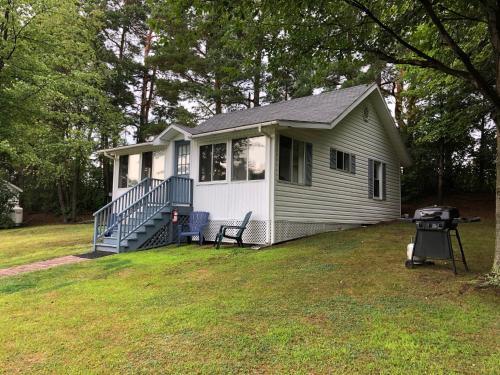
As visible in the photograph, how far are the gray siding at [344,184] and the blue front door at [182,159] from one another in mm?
3600

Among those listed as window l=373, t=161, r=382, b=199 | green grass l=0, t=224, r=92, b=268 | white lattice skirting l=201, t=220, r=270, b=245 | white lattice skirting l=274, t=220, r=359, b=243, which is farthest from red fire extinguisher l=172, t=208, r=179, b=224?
window l=373, t=161, r=382, b=199

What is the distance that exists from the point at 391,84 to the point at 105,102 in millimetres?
16410

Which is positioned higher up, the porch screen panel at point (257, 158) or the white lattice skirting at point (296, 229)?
the porch screen panel at point (257, 158)

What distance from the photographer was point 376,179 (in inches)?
612

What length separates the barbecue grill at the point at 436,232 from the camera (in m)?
6.40

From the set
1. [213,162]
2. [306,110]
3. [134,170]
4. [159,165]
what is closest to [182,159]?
[159,165]

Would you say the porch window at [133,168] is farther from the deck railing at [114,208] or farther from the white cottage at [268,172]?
the deck railing at [114,208]

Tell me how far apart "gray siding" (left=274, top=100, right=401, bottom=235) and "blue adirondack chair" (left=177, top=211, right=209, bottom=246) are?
7.49ft

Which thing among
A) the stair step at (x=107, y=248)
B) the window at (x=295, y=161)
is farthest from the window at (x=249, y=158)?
the stair step at (x=107, y=248)

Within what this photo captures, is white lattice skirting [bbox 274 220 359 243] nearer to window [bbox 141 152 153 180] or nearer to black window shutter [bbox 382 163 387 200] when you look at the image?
black window shutter [bbox 382 163 387 200]

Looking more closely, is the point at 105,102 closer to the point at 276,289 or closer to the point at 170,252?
the point at 170,252

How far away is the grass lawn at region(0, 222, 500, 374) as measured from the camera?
12.0 feet

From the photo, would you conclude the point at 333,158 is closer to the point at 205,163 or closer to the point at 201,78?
the point at 205,163

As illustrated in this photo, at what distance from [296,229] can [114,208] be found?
5.42 metres
